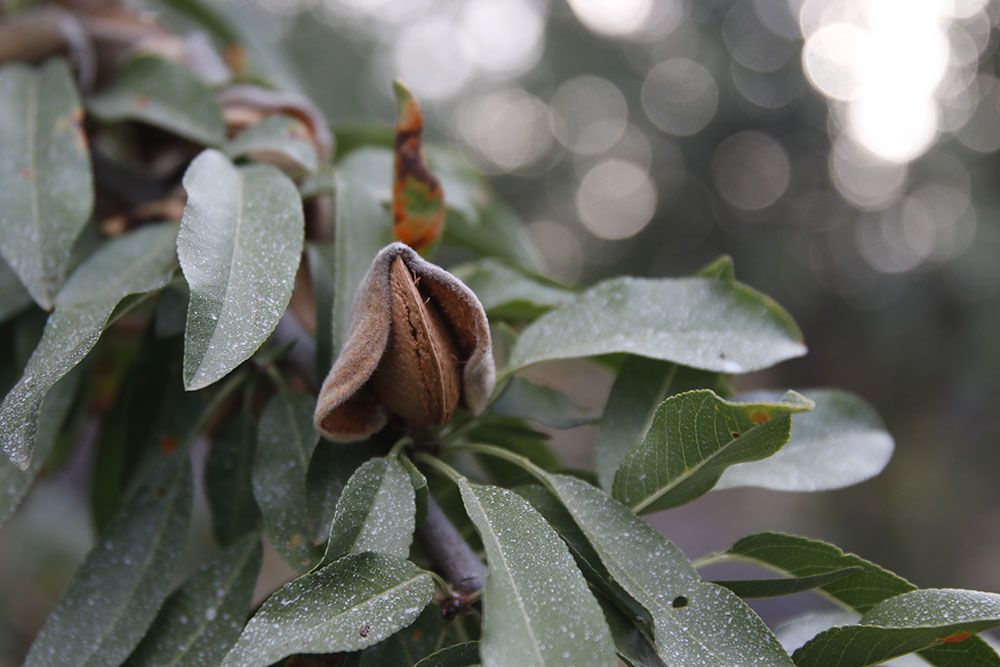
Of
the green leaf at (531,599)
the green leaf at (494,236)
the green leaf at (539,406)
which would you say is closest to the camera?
the green leaf at (531,599)

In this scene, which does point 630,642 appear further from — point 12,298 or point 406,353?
point 12,298

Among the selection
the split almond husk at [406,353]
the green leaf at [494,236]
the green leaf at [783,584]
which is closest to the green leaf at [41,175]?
the split almond husk at [406,353]

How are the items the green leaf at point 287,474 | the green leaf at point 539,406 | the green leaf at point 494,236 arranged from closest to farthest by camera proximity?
the green leaf at point 287,474 → the green leaf at point 539,406 → the green leaf at point 494,236

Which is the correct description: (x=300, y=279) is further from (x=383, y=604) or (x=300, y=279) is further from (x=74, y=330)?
(x=383, y=604)

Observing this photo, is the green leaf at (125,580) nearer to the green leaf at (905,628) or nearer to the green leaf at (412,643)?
the green leaf at (412,643)

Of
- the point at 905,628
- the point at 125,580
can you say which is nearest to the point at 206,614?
the point at 125,580

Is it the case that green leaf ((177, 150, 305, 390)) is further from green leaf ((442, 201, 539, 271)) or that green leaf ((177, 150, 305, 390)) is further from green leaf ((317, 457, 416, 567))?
green leaf ((442, 201, 539, 271))

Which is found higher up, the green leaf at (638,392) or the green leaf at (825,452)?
the green leaf at (825,452)

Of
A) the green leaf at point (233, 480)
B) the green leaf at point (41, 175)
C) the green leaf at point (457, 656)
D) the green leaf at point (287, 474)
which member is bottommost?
the green leaf at point (233, 480)

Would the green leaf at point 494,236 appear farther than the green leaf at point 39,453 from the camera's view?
Yes
